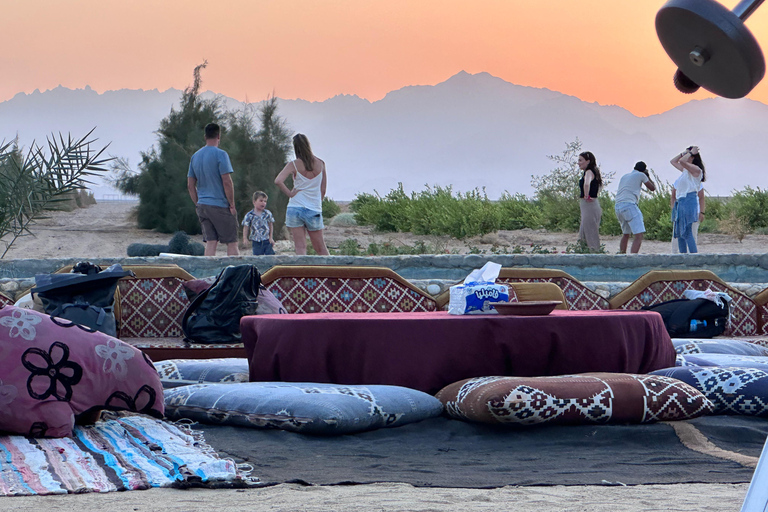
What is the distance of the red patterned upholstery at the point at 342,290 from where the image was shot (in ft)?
19.4

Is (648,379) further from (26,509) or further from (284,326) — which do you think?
(26,509)

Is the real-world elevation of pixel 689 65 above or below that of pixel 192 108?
below

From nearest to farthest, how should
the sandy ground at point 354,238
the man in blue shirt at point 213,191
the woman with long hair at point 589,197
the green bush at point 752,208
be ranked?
the man in blue shirt at point 213,191 → the woman with long hair at point 589,197 → the sandy ground at point 354,238 → the green bush at point 752,208

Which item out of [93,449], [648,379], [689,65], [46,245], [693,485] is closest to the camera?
[689,65]

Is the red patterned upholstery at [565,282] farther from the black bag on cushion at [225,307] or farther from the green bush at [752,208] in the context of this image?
the green bush at [752,208]

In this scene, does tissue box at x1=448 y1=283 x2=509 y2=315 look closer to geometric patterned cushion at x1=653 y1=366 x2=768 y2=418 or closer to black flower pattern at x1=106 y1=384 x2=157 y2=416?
geometric patterned cushion at x1=653 y1=366 x2=768 y2=418

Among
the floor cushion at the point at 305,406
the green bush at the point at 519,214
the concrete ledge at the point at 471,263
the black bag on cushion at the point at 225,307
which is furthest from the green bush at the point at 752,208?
the floor cushion at the point at 305,406

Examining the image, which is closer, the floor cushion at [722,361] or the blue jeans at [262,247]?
the floor cushion at [722,361]

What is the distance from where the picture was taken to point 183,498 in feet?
7.54

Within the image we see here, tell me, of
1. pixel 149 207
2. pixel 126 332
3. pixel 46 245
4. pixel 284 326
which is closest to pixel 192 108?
pixel 149 207

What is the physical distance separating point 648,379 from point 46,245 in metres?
17.2

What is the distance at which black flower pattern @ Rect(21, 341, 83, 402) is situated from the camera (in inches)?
125

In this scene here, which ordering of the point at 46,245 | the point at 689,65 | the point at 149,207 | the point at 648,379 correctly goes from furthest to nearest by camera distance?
the point at 149,207, the point at 46,245, the point at 648,379, the point at 689,65

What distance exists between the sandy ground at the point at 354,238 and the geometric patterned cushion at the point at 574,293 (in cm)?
812
